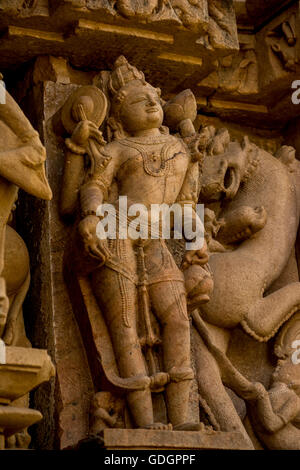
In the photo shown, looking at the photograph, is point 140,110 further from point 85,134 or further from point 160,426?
point 160,426

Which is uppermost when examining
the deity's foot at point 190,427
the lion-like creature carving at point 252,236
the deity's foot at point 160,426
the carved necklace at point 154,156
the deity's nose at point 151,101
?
the deity's nose at point 151,101

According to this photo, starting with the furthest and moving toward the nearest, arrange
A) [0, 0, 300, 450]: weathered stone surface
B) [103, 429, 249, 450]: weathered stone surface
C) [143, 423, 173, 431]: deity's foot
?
1. [0, 0, 300, 450]: weathered stone surface
2. [143, 423, 173, 431]: deity's foot
3. [103, 429, 249, 450]: weathered stone surface

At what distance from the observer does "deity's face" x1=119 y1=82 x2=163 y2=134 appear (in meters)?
6.50

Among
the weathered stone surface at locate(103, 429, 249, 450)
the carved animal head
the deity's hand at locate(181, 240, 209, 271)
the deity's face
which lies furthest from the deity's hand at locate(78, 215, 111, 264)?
the carved animal head

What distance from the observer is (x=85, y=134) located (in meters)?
6.31

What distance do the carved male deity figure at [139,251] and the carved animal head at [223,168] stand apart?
20.7 inches

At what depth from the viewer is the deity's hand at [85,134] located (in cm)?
631

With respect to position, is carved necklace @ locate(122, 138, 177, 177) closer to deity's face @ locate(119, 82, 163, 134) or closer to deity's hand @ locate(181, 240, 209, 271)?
deity's face @ locate(119, 82, 163, 134)

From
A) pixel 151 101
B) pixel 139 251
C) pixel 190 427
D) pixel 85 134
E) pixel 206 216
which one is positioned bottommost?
pixel 190 427

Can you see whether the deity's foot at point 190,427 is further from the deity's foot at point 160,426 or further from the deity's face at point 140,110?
the deity's face at point 140,110

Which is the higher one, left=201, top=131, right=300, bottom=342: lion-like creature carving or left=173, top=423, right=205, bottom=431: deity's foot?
A: left=201, top=131, right=300, bottom=342: lion-like creature carving

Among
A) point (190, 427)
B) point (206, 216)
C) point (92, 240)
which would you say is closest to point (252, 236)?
point (206, 216)

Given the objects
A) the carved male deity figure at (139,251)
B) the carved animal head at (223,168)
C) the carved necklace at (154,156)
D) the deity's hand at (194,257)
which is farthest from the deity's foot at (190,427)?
the carved animal head at (223,168)

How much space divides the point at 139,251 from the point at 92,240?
344 mm
